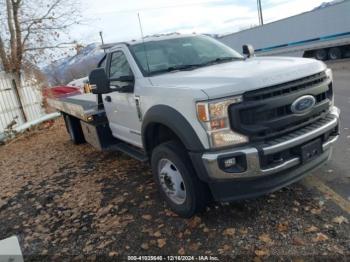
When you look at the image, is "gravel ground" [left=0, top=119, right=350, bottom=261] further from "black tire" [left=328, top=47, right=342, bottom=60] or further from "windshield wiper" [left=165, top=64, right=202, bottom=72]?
"black tire" [left=328, top=47, right=342, bottom=60]

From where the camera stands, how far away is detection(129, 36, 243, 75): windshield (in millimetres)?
4574

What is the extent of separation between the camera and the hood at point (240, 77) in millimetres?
3180

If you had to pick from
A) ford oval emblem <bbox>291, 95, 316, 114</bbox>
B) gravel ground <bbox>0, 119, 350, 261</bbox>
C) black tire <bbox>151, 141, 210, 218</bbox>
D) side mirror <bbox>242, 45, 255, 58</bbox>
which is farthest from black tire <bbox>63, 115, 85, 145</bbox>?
ford oval emblem <bbox>291, 95, 316, 114</bbox>

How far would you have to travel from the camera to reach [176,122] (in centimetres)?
356

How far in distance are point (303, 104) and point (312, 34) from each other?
22342 mm

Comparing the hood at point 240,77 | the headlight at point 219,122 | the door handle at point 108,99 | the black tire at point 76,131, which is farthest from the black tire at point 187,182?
the black tire at point 76,131

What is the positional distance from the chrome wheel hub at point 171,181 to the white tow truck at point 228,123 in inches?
0.4

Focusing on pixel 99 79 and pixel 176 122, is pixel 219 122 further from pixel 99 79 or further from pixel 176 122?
pixel 99 79

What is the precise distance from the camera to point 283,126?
331 centimetres

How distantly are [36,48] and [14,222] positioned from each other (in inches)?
459

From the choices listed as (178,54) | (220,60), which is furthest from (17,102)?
(220,60)

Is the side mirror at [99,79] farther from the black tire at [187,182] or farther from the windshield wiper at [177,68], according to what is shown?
the black tire at [187,182]

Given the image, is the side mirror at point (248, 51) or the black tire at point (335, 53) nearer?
the side mirror at point (248, 51)

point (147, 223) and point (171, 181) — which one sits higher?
point (171, 181)
